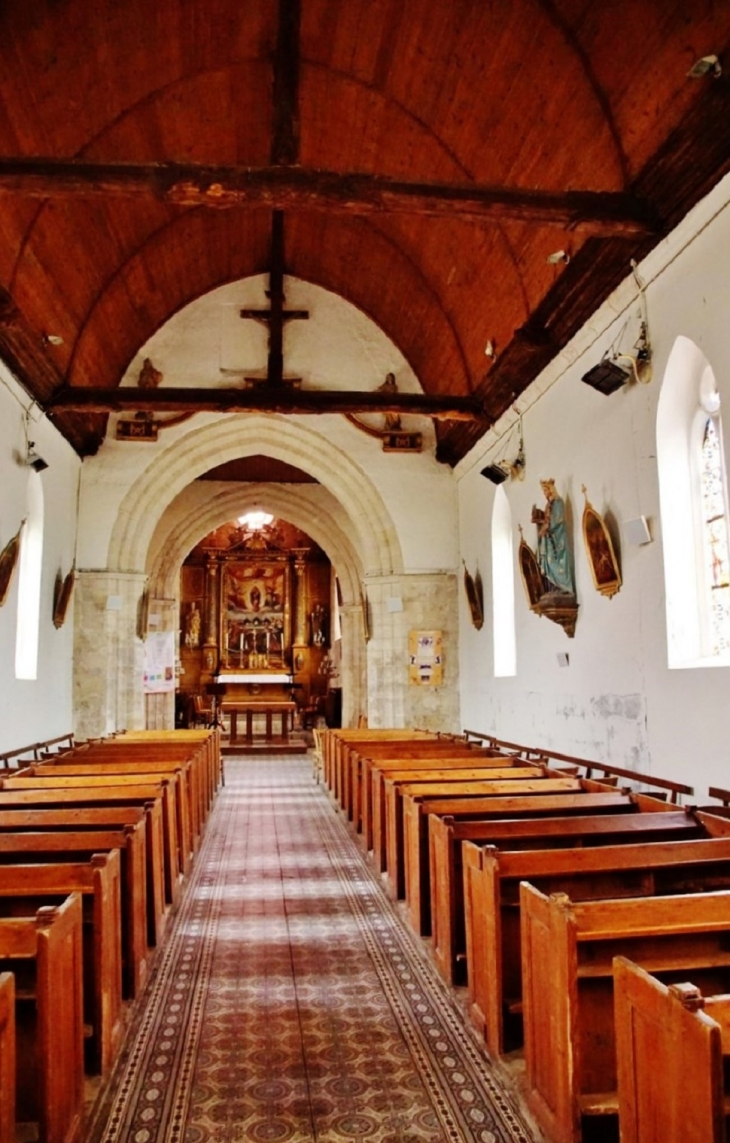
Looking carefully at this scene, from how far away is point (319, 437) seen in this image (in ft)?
43.8

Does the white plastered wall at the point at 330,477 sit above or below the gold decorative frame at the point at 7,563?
above

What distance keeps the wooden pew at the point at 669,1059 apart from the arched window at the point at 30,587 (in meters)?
9.06

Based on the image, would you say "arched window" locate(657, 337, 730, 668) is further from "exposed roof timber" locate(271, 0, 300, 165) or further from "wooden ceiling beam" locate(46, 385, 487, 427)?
"wooden ceiling beam" locate(46, 385, 487, 427)

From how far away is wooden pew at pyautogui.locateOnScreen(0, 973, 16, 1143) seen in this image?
6.95 ft

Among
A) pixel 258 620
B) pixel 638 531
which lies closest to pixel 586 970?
pixel 638 531

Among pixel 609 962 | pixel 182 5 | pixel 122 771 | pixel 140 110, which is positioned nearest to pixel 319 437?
pixel 140 110

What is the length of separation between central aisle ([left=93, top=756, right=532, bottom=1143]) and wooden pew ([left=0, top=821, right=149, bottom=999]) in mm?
158

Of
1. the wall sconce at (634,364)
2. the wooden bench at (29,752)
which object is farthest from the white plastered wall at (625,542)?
the wooden bench at (29,752)

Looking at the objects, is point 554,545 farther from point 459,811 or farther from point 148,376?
point 148,376

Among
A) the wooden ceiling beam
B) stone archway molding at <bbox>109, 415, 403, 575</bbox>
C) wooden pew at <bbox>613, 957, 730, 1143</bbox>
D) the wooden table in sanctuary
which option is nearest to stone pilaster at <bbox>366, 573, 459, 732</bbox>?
stone archway molding at <bbox>109, 415, 403, 575</bbox>

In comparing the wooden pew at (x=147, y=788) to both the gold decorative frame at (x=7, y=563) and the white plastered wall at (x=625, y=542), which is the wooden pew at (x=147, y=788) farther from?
the white plastered wall at (x=625, y=542)

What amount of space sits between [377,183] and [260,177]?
2.87ft

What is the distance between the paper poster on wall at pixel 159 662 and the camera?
1456 cm

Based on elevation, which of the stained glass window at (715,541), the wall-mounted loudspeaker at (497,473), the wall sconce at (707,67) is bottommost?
the stained glass window at (715,541)
